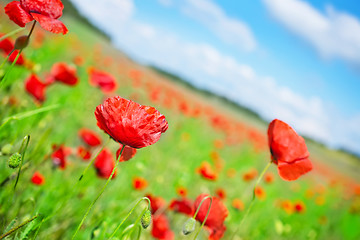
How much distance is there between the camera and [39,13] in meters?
0.63

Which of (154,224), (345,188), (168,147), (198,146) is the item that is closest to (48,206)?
(154,224)

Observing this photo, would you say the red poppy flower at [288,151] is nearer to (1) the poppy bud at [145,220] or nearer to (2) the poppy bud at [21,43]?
(1) the poppy bud at [145,220]

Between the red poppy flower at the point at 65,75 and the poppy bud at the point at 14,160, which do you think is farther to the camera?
the red poppy flower at the point at 65,75

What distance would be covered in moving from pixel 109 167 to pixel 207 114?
506 centimetres

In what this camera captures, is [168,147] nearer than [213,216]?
No

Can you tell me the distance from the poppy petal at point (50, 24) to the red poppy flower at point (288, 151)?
53 centimetres

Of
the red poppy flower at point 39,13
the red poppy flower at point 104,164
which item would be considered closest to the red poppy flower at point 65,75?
the red poppy flower at point 104,164

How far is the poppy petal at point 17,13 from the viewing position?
0.60m

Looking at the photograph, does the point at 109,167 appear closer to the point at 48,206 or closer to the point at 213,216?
the point at 48,206

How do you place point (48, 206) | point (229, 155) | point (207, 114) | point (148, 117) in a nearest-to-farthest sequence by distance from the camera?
1. point (148, 117)
2. point (48, 206)
3. point (229, 155)
4. point (207, 114)

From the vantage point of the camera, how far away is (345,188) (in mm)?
6559

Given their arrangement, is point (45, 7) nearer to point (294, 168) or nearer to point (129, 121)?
point (129, 121)

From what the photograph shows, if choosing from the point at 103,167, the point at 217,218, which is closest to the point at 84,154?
the point at 103,167

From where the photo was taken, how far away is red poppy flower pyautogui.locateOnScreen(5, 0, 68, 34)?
1.95 ft
